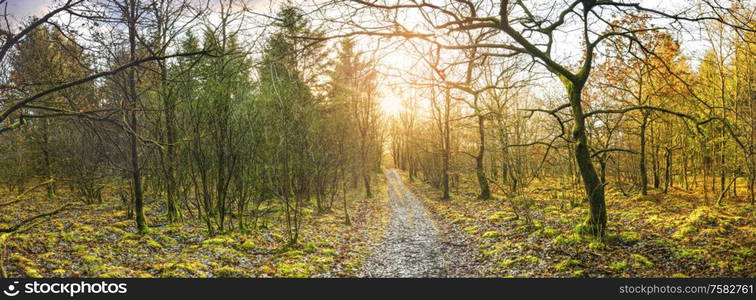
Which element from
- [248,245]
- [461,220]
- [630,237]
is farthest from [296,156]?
[630,237]

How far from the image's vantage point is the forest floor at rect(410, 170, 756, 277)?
22.8ft

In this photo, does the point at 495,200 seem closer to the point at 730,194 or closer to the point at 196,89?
the point at 730,194

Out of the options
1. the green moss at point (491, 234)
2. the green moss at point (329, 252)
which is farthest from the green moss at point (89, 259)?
the green moss at point (491, 234)

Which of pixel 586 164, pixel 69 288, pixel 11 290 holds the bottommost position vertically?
pixel 69 288

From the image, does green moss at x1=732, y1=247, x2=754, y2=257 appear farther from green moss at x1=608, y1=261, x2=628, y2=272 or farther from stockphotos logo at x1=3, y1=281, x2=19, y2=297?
stockphotos logo at x1=3, y1=281, x2=19, y2=297

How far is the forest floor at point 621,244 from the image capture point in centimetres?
694

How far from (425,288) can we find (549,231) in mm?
5191

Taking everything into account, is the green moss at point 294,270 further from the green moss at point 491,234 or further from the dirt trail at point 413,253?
the green moss at point 491,234

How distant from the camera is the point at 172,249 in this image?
9.30 m

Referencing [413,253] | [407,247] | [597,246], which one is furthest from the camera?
[407,247]

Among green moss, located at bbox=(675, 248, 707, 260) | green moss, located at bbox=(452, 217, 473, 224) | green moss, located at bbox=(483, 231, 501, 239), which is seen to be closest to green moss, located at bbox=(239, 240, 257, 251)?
green moss, located at bbox=(483, 231, 501, 239)

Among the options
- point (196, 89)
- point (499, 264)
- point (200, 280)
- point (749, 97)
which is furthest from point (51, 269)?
point (749, 97)

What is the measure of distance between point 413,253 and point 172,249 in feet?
20.7

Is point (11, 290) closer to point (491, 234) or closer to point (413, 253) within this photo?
point (413, 253)
